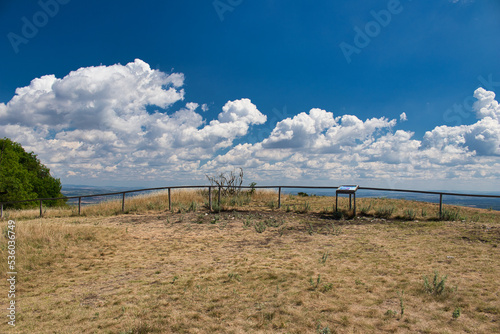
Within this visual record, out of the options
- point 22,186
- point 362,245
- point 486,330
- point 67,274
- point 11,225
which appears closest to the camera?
point 486,330

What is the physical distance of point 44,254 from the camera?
26.6ft

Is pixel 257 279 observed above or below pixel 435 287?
below

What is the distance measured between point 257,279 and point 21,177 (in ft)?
119

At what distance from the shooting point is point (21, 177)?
31.8m

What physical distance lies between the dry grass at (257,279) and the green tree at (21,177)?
1009 inches

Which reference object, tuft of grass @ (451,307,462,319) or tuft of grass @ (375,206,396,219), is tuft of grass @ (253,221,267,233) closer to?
tuft of grass @ (375,206,396,219)

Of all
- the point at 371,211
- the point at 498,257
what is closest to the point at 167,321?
the point at 498,257

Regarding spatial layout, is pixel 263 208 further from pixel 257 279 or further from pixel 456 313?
pixel 456 313

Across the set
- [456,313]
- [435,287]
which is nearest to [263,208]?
[435,287]

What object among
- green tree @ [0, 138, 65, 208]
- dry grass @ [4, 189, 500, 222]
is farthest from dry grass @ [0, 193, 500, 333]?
green tree @ [0, 138, 65, 208]

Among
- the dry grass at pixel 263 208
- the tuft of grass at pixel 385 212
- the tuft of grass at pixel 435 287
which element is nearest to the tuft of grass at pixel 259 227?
the dry grass at pixel 263 208

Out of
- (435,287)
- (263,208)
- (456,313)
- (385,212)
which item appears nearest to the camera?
(456,313)

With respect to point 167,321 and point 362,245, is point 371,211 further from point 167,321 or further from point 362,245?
point 167,321

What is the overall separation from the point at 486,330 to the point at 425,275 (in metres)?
2.14
